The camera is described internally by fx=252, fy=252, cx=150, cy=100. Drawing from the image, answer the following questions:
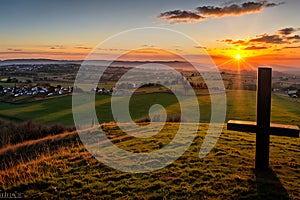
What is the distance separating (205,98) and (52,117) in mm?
23051

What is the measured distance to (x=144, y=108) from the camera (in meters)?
36.7

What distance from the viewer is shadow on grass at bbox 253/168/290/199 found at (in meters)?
5.16

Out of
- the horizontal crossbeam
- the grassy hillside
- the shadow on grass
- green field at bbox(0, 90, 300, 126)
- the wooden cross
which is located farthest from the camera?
green field at bbox(0, 90, 300, 126)

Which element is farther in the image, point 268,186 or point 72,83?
point 72,83

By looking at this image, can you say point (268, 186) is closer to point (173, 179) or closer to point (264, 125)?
point (264, 125)

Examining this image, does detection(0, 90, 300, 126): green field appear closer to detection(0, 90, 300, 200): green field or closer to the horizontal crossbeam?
detection(0, 90, 300, 200): green field

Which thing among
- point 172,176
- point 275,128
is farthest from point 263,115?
point 172,176

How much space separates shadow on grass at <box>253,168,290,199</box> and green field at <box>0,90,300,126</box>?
17.5m

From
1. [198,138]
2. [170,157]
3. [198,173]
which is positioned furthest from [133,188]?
[198,138]

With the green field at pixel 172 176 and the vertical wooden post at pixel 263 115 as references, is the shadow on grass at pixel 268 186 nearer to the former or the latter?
the green field at pixel 172 176

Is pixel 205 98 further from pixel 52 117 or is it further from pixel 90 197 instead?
pixel 90 197

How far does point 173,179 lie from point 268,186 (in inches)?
84.7

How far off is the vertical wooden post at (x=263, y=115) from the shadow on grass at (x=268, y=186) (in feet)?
1.14

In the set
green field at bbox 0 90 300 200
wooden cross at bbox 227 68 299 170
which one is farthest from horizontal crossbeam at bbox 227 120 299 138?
green field at bbox 0 90 300 200
